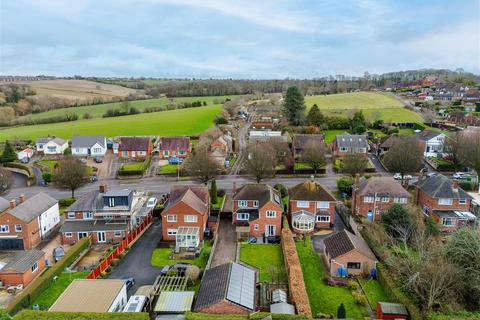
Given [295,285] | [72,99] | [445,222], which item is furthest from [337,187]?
[72,99]

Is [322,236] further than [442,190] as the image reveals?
No

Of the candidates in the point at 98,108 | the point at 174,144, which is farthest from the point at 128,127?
the point at 98,108

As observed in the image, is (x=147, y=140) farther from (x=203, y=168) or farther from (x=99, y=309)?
(x=99, y=309)

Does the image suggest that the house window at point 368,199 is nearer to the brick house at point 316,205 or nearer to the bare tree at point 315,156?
the brick house at point 316,205

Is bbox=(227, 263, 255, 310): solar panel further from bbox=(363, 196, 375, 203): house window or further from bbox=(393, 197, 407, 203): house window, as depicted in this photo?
bbox=(393, 197, 407, 203): house window

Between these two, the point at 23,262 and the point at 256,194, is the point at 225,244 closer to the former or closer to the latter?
the point at 256,194

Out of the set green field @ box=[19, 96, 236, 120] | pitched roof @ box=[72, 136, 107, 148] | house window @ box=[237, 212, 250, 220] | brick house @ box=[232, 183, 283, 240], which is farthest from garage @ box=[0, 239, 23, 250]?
green field @ box=[19, 96, 236, 120]
